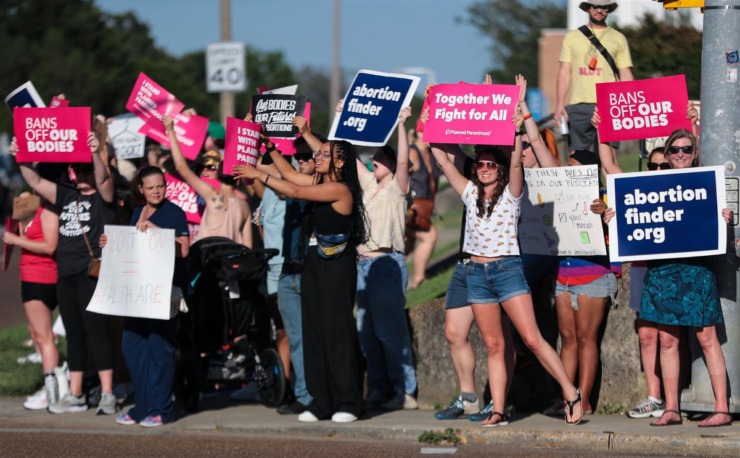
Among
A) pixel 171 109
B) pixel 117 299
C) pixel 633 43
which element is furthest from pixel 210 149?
pixel 633 43

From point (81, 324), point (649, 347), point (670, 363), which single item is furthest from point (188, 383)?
point (670, 363)

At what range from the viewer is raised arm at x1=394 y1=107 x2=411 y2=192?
10.5 metres

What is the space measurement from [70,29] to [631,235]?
211 ft

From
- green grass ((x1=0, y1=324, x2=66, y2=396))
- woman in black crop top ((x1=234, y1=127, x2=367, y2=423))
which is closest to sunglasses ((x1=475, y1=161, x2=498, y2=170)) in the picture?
woman in black crop top ((x1=234, y1=127, x2=367, y2=423))

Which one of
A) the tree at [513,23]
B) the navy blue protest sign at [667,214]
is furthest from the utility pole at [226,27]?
the tree at [513,23]

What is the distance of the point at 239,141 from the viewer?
1055 cm

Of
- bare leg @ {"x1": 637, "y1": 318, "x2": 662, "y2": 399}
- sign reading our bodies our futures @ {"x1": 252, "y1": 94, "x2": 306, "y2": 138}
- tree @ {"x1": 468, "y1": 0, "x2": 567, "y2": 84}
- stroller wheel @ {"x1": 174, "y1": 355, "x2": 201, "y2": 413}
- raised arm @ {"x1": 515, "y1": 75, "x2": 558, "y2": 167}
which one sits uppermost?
tree @ {"x1": 468, "y1": 0, "x2": 567, "y2": 84}

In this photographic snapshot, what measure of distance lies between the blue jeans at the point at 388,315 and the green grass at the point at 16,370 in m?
3.25

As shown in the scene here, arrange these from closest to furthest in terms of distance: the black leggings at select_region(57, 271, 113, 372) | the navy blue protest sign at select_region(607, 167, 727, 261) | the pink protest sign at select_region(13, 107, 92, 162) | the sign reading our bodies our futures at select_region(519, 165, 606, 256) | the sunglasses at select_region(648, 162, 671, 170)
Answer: the navy blue protest sign at select_region(607, 167, 727, 261) < the sunglasses at select_region(648, 162, 671, 170) < the sign reading our bodies our futures at select_region(519, 165, 606, 256) < the pink protest sign at select_region(13, 107, 92, 162) < the black leggings at select_region(57, 271, 113, 372)

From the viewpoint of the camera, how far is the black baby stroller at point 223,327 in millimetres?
10719

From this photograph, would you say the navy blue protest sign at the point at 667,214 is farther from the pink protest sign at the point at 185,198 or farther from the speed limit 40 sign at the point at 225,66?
the speed limit 40 sign at the point at 225,66

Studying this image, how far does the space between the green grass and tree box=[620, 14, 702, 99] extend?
25.5 feet

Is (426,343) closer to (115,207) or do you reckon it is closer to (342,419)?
(342,419)

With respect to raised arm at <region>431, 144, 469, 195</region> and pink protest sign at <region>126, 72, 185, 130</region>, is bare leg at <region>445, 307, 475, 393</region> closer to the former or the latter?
raised arm at <region>431, 144, 469, 195</region>
